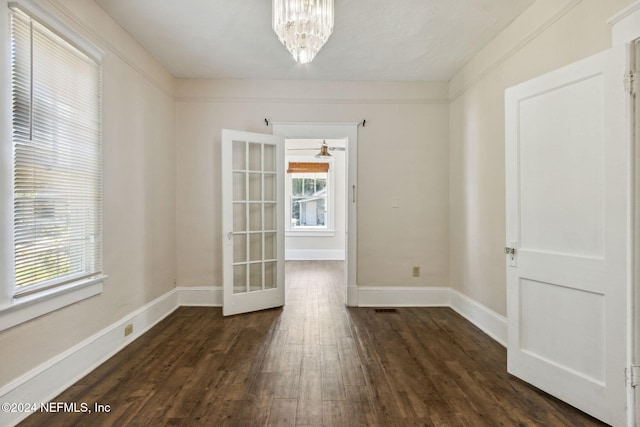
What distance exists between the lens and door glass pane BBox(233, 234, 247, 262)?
3.70 m

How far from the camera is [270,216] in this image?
3.92m

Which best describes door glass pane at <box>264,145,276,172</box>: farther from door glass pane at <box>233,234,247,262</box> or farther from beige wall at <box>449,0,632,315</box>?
beige wall at <box>449,0,632,315</box>

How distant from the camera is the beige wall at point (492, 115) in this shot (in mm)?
2115

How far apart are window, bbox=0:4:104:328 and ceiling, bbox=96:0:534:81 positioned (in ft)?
2.42

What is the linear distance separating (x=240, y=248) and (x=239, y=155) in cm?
109

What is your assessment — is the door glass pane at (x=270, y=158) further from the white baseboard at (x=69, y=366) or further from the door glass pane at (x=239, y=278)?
the white baseboard at (x=69, y=366)

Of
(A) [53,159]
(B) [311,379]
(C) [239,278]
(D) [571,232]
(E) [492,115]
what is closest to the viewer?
(D) [571,232]

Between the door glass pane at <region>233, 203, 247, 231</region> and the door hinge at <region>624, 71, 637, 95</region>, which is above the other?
the door hinge at <region>624, 71, 637, 95</region>

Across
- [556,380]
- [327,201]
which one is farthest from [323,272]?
[556,380]

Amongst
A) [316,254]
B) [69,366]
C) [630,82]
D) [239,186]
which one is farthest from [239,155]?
[316,254]

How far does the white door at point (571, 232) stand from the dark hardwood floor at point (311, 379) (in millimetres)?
231

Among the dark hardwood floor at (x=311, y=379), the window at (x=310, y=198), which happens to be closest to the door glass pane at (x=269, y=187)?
the dark hardwood floor at (x=311, y=379)

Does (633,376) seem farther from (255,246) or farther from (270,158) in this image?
(270,158)

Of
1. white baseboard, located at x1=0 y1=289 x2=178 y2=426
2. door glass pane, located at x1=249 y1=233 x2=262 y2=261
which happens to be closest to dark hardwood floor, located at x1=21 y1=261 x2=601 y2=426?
white baseboard, located at x1=0 y1=289 x2=178 y2=426
